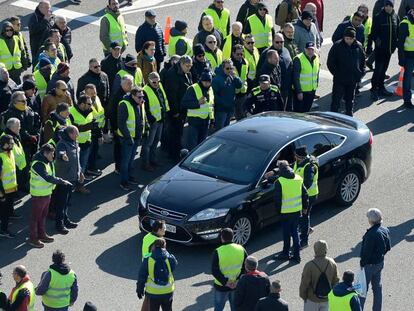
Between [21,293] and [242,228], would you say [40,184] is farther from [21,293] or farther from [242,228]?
[21,293]

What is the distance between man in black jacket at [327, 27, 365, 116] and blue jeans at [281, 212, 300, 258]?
20.6ft

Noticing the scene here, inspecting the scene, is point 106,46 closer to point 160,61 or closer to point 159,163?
point 160,61

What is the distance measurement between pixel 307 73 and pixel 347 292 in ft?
29.8

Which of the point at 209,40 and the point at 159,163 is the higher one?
the point at 209,40

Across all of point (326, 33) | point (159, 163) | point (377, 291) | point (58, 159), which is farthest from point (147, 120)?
point (326, 33)

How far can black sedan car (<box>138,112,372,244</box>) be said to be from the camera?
1945cm

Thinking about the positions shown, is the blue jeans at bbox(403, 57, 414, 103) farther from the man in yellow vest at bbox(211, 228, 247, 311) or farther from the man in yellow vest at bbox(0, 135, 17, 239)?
the man in yellow vest at bbox(211, 228, 247, 311)

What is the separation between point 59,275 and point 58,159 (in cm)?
428

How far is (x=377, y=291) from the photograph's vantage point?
17906 millimetres

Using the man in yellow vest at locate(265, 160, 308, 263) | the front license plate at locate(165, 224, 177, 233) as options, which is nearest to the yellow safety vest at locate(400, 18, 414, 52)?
the man in yellow vest at locate(265, 160, 308, 263)

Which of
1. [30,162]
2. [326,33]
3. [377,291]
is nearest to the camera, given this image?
[377,291]

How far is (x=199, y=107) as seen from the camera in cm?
2269

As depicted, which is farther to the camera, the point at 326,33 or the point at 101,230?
the point at 326,33

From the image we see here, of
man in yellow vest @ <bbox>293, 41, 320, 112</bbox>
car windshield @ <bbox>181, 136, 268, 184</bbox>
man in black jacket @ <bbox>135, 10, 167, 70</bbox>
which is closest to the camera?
car windshield @ <bbox>181, 136, 268, 184</bbox>
